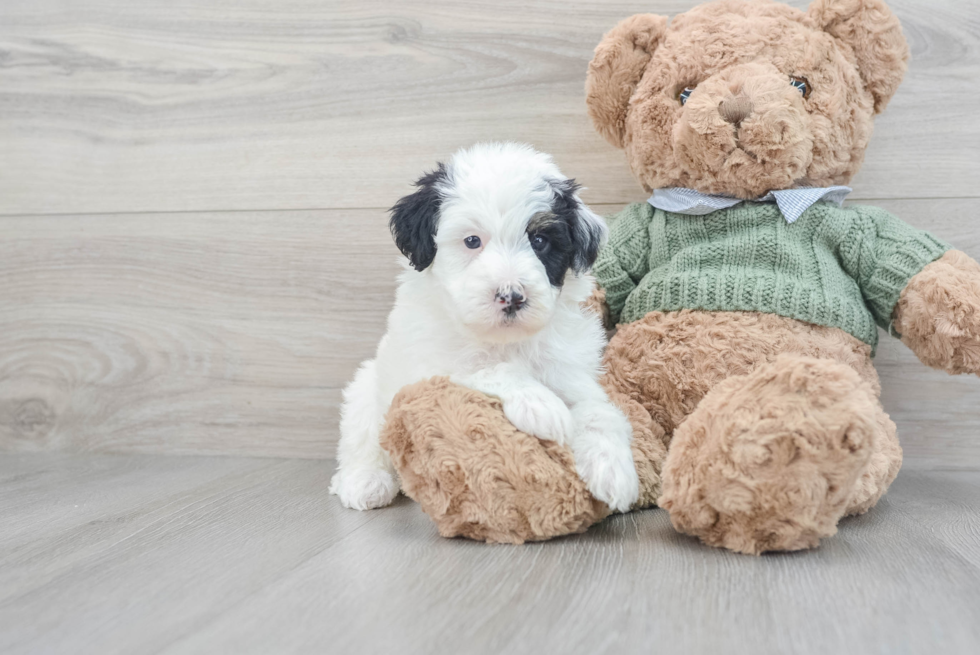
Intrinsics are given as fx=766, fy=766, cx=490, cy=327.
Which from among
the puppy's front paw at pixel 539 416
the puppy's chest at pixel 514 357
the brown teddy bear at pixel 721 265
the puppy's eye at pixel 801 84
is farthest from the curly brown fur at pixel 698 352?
the puppy's eye at pixel 801 84

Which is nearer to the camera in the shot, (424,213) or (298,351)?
(424,213)

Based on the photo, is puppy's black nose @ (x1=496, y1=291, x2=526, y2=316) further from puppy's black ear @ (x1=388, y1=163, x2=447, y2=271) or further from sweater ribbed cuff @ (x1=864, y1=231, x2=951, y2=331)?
sweater ribbed cuff @ (x1=864, y1=231, x2=951, y2=331)

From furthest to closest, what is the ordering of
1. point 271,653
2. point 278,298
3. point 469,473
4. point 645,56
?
1. point 278,298
2. point 645,56
3. point 469,473
4. point 271,653

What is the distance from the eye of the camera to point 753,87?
126 cm

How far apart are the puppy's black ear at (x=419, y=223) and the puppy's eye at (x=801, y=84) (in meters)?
0.63

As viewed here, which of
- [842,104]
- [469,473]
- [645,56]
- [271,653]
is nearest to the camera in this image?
[271,653]

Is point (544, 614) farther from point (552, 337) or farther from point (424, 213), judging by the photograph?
point (424, 213)

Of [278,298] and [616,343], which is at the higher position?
[616,343]

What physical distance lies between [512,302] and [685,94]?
22.7 inches

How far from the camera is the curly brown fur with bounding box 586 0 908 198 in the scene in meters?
1.27

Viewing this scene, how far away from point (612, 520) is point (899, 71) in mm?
952

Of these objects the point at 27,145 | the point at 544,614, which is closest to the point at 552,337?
the point at 544,614

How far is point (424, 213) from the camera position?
1.18 meters

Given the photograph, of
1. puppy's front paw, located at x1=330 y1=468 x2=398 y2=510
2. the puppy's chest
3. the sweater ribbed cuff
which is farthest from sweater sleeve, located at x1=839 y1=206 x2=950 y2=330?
puppy's front paw, located at x1=330 y1=468 x2=398 y2=510
